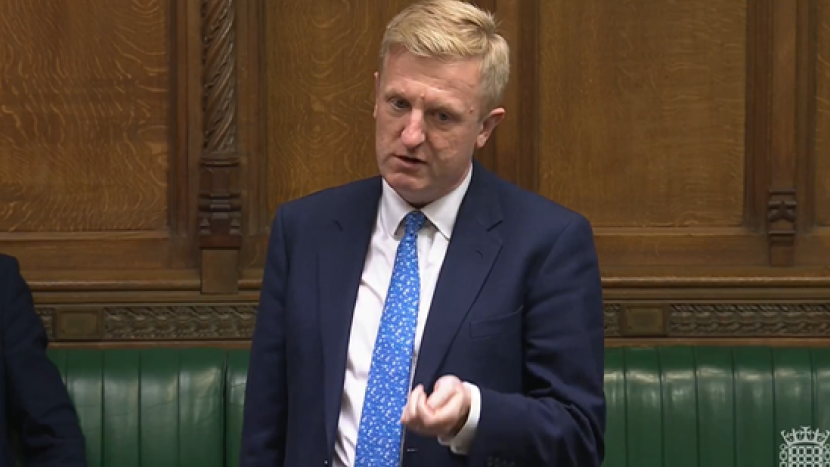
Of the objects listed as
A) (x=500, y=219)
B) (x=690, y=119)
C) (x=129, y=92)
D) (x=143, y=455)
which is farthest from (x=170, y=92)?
(x=500, y=219)

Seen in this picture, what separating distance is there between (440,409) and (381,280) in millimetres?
372

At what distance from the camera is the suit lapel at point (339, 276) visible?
2.14 m

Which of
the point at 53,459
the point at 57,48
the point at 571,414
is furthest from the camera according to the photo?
the point at 57,48

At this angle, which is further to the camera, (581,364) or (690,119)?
(690,119)

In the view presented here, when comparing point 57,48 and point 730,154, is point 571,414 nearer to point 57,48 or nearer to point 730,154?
point 730,154

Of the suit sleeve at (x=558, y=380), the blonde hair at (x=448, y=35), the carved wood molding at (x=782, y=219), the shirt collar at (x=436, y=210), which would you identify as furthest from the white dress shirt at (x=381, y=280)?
the carved wood molding at (x=782, y=219)

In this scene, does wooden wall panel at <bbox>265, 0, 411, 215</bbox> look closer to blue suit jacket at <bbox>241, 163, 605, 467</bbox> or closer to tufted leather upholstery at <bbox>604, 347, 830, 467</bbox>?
tufted leather upholstery at <bbox>604, 347, 830, 467</bbox>

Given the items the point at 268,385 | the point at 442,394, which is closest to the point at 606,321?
the point at 268,385

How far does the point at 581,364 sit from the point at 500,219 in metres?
0.27

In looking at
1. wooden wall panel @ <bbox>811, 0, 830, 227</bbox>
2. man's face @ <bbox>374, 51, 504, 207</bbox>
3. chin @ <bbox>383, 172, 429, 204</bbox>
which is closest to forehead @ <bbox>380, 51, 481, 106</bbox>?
man's face @ <bbox>374, 51, 504, 207</bbox>

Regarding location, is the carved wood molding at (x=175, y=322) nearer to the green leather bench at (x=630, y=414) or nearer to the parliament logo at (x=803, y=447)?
the green leather bench at (x=630, y=414)

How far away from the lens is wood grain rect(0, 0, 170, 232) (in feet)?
12.7

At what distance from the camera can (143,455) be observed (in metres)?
3.62

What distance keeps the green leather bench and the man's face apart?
159 centimetres
